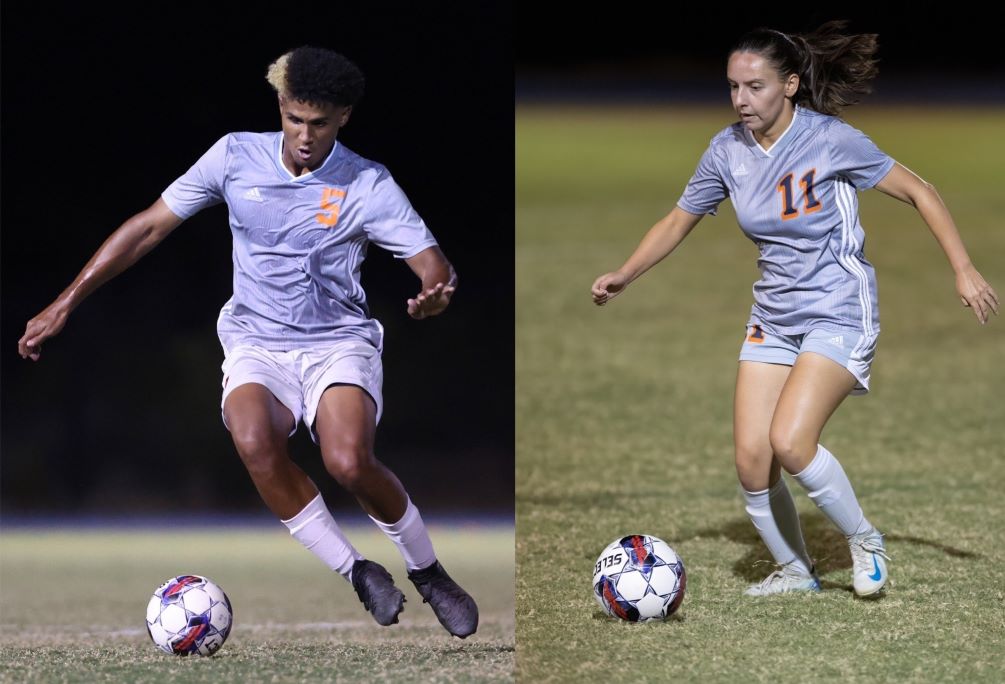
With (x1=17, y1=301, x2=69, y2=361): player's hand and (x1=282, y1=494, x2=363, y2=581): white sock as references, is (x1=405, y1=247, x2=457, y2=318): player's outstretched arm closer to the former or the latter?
(x1=282, y1=494, x2=363, y2=581): white sock

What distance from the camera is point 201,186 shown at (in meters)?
4.22

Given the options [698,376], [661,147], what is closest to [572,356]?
[698,376]

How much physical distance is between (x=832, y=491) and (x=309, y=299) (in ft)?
5.93

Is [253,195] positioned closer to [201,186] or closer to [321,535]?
[201,186]

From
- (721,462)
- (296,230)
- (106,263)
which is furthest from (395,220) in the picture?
(721,462)

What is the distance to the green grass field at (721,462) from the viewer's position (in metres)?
4.19

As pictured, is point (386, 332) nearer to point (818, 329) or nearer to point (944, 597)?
point (818, 329)

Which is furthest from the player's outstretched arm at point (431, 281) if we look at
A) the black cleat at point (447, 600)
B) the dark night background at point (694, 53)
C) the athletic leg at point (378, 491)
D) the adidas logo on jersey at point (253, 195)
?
the dark night background at point (694, 53)

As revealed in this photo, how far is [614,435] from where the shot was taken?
7965 millimetres

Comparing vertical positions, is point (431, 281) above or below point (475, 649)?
above

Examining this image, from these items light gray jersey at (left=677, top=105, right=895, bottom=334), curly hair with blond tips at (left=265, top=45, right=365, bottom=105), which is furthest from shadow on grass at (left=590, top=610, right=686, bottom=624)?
curly hair with blond tips at (left=265, top=45, right=365, bottom=105)

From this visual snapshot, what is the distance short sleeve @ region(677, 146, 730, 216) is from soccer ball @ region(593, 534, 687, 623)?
1.18 m

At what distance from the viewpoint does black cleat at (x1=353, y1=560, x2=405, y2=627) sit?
4027mm

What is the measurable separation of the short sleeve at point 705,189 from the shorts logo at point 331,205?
1216 mm
